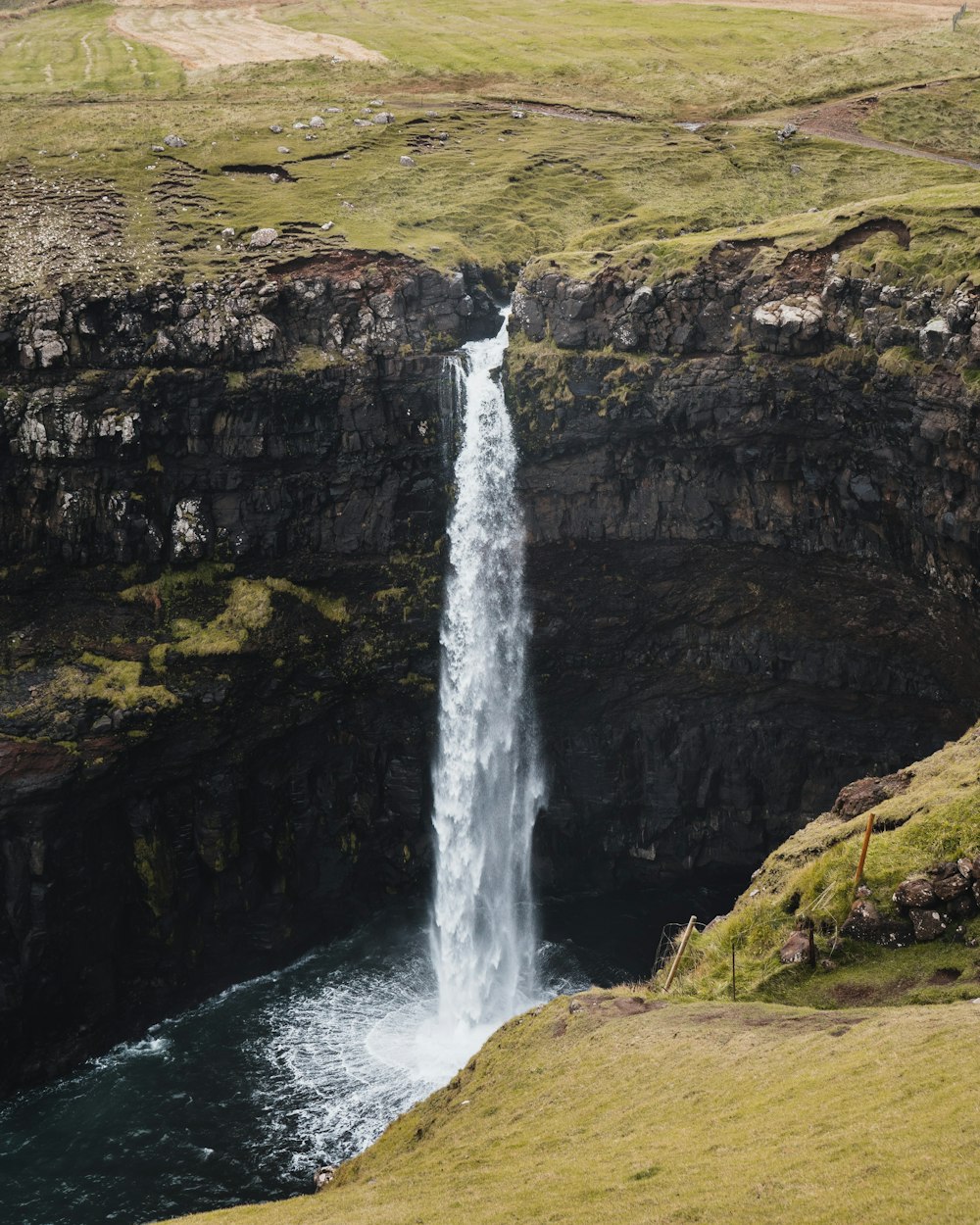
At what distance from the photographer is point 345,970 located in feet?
176

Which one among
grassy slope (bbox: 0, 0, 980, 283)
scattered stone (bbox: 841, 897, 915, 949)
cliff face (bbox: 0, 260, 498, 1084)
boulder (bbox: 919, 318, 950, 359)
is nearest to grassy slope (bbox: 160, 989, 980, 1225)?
scattered stone (bbox: 841, 897, 915, 949)

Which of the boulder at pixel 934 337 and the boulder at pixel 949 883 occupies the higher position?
the boulder at pixel 934 337

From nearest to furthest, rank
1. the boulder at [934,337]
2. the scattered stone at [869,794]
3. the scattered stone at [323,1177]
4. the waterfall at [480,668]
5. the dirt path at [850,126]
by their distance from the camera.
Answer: the scattered stone at [323,1177] < the scattered stone at [869,794] < the boulder at [934,337] < the waterfall at [480,668] < the dirt path at [850,126]

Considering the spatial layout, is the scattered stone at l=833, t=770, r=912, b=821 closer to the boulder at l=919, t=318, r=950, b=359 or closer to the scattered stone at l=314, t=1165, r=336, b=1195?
the boulder at l=919, t=318, r=950, b=359

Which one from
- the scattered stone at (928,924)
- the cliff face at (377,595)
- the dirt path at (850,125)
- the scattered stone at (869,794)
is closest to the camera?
the scattered stone at (928,924)

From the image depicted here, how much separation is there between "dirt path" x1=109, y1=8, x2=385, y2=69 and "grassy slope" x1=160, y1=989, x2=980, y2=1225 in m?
82.5

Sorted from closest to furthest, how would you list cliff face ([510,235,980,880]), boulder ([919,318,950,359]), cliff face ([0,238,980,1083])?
boulder ([919,318,950,359]) < cliff face ([510,235,980,880]) < cliff face ([0,238,980,1083])

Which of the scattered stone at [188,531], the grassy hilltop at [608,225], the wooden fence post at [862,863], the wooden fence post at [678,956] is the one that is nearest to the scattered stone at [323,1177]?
the grassy hilltop at [608,225]

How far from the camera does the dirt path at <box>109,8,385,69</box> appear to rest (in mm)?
92062

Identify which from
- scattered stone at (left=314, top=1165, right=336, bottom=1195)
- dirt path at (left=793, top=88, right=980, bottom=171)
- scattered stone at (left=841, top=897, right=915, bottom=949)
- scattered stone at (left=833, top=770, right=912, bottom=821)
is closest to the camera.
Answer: scattered stone at (left=841, top=897, right=915, bottom=949)

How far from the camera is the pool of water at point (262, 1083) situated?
4100 cm

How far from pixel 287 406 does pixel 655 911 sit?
96.9ft

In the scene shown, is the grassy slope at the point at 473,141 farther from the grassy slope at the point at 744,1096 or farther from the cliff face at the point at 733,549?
the grassy slope at the point at 744,1096

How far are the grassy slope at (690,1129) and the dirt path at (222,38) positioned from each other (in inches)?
3247
